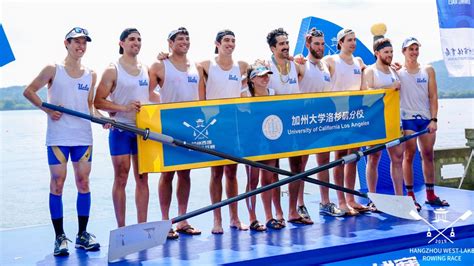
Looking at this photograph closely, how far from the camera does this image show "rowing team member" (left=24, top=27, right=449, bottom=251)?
15.1 ft

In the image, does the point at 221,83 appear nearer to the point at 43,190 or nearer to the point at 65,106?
the point at 65,106

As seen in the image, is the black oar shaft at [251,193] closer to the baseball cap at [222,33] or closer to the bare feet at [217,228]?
the bare feet at [217,228]

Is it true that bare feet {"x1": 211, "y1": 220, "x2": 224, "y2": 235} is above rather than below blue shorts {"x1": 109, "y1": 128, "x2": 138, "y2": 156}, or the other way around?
below

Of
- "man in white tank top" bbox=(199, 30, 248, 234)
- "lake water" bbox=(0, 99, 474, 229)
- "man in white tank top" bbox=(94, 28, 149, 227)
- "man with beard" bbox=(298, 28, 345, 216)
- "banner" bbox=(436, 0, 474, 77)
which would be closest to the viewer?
"man in white tank top" bbox=(94, 28, 149, 227)

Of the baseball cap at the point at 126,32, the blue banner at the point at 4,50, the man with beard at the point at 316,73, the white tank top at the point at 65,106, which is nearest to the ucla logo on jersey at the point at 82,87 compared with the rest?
the white tank top at the point at 65,106

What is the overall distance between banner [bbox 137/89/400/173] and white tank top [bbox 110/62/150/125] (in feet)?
0.33

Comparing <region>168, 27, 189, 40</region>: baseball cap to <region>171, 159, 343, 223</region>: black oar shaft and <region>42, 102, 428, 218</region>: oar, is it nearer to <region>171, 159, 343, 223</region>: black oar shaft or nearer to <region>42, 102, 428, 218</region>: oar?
<region>42, 102, 428, 218</region>: oar

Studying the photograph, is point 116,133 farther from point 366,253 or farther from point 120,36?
point 366,253

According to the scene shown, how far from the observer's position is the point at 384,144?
18.6 ft

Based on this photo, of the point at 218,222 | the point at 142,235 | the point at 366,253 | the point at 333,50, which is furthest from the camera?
the point at 333,50

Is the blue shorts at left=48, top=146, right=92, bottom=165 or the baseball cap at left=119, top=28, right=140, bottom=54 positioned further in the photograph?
the baseball cap at left=119, top=28, right=140, bottom=54

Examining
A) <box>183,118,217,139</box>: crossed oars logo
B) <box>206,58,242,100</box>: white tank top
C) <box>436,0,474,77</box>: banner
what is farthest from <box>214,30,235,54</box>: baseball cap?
<box>436,0,474,77</box>: banner

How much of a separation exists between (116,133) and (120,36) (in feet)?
2.42

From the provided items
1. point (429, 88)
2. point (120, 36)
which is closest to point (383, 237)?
point (429, 88)
